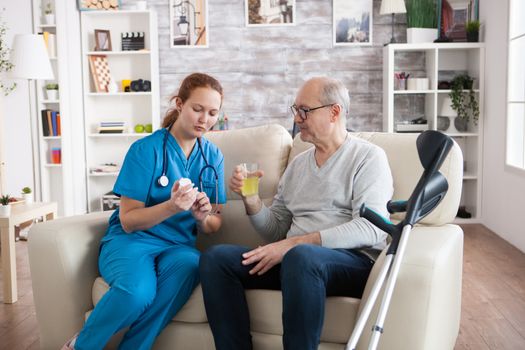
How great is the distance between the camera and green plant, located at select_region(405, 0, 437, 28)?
5.50 m

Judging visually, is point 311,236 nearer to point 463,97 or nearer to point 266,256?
point 266,256

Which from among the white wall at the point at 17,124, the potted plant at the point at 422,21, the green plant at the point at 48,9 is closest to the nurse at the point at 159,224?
the white wall at the point at 17,124

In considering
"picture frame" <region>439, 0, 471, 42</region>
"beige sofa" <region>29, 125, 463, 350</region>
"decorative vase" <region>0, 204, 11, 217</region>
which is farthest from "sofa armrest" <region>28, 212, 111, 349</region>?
"picture frame" <region>439, 0, 471, 42</region>

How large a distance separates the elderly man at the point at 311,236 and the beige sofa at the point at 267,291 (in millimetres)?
83

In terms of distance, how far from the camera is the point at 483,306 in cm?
320

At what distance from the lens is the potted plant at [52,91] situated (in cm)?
552

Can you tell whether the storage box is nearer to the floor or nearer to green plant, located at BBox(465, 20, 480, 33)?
the floor

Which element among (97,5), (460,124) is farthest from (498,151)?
(97,5)

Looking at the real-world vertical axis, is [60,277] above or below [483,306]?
above

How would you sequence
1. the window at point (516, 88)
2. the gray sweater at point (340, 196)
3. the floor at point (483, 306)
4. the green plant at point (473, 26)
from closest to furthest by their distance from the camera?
the gray sweater at point (340, 196) < the floor at point (483, 306) < the window at point (516, 88) < the green plant at point (473, 26)

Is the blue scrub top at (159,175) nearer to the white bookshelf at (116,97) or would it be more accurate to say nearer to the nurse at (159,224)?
the nurse at (159,224)

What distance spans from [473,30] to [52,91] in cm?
361

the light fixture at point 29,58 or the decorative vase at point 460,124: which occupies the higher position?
the light fixture at point 29,58

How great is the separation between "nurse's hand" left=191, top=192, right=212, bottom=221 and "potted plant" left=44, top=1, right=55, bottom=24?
3861mm
